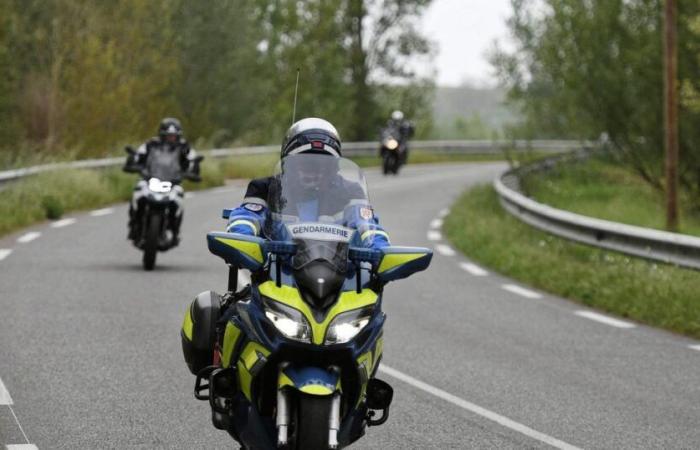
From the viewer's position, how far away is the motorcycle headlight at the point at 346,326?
17.7 feet

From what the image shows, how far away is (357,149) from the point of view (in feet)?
165

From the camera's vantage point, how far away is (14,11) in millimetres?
36469

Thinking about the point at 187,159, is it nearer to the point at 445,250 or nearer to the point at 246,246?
the point at 445,250

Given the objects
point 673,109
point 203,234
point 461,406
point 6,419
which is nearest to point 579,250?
point 673,109

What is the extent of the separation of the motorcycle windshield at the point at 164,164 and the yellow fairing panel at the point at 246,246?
10.1 m

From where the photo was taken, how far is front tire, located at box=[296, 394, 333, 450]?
5.36 metres

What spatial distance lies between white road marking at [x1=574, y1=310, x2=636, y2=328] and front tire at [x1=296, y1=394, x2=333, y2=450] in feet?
22.7

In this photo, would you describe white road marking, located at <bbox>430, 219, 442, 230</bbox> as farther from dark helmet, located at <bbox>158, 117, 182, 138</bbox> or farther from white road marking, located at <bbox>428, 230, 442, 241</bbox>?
dark helmet, located at <bbox>158, 117, 182, 138</bbox>

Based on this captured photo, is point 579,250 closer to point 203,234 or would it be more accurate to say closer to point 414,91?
point 203,234

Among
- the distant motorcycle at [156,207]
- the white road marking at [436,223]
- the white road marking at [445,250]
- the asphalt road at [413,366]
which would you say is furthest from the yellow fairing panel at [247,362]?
the white road marking at [436,223]

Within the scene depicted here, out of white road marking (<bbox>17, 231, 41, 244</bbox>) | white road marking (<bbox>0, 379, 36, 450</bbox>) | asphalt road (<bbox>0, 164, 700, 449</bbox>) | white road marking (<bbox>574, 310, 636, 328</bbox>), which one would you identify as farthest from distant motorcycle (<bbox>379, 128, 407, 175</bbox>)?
white road marking (<bbox>0, 379, 36, 450</bbox>)

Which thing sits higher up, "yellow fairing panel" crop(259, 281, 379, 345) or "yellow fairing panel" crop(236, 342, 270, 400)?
"yellow fairing panel" crop(259, 281, 379, 345)

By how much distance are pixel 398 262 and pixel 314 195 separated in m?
0.52

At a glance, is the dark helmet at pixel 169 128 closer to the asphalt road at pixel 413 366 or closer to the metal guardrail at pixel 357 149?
the asphalt road at pixel 413 366
